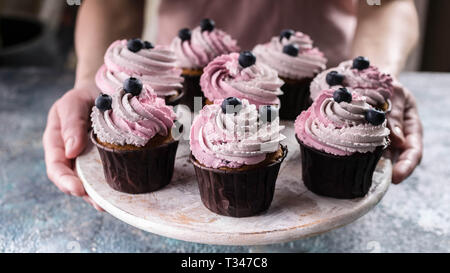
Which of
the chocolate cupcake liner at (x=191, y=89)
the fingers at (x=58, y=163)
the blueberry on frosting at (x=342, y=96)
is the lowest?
the fingers at (x=58, y=163)

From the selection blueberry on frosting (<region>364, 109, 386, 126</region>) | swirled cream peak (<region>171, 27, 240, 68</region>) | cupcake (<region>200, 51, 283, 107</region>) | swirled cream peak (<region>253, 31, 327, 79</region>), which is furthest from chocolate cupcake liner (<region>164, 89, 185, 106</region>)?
blueberry on frosting (<region>364, 109, 386, 126</region>)

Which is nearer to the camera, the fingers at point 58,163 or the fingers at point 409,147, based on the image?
the fingers at point 58,163

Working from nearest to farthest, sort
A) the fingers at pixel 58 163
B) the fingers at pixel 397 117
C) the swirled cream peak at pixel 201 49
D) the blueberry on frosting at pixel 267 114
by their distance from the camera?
the blueberry on frosting at pixel 267 114
the fingers at pixel 58 163
the fingers at pixel 397 117
the swirled cream peak at pixel 201 49

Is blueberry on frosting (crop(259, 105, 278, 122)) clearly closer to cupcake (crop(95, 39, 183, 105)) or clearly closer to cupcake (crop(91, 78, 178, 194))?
cupcake (crop(91, 78, 178, 194))

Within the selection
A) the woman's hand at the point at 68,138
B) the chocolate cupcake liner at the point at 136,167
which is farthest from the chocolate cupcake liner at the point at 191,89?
the chocolate cupcake liner at the point at 136,167

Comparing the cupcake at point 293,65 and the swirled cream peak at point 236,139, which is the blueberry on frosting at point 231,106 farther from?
the cupcake at point 293,65
